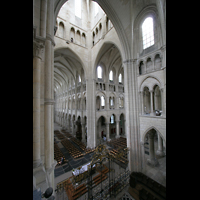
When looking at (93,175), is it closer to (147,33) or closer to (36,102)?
(36,102)

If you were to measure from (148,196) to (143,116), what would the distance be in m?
4.84

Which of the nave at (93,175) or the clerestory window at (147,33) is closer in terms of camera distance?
the nave at (93,175)

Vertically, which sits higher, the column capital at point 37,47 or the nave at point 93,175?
the column capital at point 37,47

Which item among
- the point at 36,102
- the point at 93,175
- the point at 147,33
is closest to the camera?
the point at 36,102

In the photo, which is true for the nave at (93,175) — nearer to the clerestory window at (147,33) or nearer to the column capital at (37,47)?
the column capital at (37,47)

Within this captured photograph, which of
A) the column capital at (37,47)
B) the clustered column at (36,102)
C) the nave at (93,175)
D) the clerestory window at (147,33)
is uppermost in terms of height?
the clerestory window at (147,33)

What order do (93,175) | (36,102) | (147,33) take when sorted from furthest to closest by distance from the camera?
(93,175) < (147,33) < (36,102)

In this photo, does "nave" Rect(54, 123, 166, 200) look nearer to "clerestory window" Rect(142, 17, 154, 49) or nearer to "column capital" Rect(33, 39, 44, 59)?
"column capital" Rect(33, 39, 44, 59)

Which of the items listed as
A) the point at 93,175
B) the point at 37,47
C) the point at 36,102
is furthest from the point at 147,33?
the point at 93,175

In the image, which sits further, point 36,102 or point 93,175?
point 93,175

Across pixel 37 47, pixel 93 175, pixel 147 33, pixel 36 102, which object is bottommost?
pixel 93 175

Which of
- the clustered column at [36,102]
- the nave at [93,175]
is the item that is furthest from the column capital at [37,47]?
the nave at [93,175]

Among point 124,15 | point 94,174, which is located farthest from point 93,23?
point 94,174
